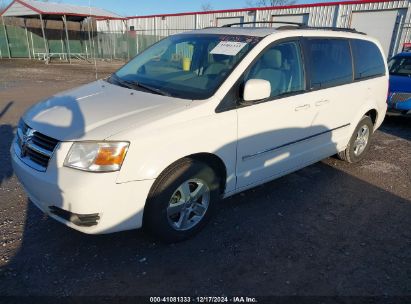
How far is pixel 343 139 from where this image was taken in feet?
15.1

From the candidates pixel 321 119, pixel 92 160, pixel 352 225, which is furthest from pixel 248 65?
pixel 352 225

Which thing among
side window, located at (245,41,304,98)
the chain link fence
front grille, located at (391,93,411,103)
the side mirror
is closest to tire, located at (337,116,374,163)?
side window, located at (245,41,304,98)

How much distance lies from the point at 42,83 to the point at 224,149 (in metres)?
12.5

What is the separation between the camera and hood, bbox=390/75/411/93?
24.5 feet

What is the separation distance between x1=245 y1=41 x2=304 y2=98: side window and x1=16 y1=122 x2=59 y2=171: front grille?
5.90 ft

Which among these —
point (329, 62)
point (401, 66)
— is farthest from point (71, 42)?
point (329, 62)

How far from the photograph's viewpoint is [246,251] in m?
3.02

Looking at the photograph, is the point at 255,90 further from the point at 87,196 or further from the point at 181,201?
the point at 87,196

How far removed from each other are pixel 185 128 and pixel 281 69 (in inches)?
56.3

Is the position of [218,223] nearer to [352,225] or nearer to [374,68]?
[352,225]

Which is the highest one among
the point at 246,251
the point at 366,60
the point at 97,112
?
the point at 366,60

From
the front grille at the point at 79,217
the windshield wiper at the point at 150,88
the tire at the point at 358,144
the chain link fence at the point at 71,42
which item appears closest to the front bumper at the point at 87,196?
the front grille at the point at 79,217

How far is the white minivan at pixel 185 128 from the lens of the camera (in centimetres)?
247

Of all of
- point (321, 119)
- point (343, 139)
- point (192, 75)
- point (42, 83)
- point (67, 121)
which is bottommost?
point (42, 83)
